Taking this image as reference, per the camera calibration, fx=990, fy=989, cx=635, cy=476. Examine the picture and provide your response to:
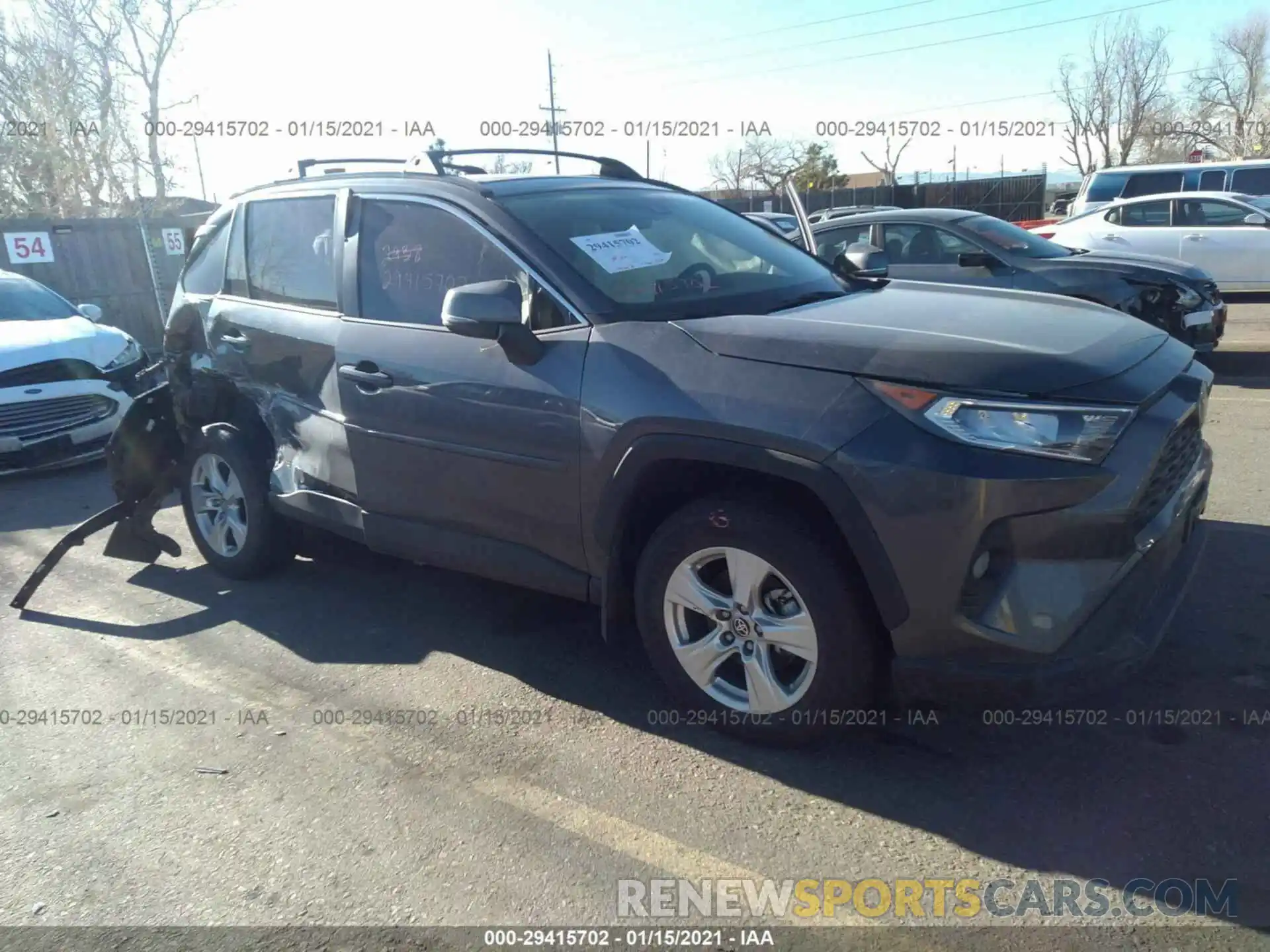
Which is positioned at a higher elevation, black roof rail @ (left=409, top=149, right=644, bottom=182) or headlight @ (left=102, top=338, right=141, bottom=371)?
black roof rail @ (left=409, top=149, right=644, bottom=182)

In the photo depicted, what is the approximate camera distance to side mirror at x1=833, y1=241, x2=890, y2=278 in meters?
4.60

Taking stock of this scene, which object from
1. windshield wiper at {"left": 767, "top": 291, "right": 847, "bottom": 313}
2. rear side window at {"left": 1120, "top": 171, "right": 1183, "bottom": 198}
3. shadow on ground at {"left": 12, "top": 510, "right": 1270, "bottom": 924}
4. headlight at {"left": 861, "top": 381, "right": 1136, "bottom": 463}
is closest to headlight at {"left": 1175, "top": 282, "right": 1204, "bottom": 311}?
shadow on ground at {"left": 12, "top": 510, "right": 1270, "bottom": 924}

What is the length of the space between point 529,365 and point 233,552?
2.47 meters

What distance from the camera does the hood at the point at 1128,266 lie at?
871 cm

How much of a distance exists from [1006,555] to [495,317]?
1.80m

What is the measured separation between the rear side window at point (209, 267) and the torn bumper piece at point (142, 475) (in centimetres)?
59

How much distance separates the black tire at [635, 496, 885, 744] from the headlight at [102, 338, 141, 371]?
6750 millimetres

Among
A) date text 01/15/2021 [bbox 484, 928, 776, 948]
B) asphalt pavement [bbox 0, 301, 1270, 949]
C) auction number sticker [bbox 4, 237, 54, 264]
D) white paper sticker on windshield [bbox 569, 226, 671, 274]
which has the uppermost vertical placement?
auction number sticker [bbox 4, 237, 54, 264]

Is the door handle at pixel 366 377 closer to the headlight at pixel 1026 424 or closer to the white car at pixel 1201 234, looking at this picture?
the headlight at pixel 1026 424

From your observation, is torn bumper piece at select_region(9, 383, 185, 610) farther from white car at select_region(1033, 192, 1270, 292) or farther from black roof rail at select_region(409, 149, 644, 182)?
white car at select_region(1033, 192, 1270, 292)

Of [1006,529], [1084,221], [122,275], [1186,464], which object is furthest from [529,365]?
[122,275]

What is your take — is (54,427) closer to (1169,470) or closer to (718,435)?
(718,435)

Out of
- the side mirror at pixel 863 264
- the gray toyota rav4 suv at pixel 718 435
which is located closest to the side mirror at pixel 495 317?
the gray toyota rav4 suv at pixel 718 435

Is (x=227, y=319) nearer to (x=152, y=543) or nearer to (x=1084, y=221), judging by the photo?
(x=152, y=543)
